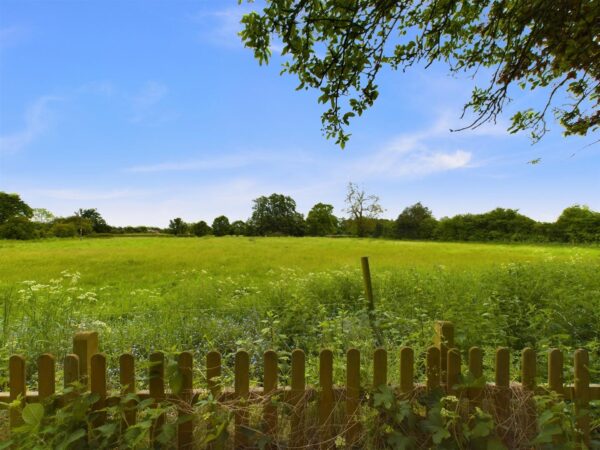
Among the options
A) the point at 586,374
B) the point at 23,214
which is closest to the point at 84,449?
the point at 586,374

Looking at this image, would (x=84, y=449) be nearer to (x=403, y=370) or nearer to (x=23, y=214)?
(x=403, y=370)

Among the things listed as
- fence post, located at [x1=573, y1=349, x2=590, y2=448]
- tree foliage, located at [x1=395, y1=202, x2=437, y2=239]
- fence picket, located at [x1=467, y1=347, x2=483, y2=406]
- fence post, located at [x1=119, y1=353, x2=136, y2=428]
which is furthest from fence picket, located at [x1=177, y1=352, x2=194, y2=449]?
tree foliage, located at [x1=395, y1=202, x2=437, y2=239]

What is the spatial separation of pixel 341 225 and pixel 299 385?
7820 centimetres

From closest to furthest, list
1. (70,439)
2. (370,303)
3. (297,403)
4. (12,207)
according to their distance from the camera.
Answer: (70,439), (297,403), (370,303), (12,207)

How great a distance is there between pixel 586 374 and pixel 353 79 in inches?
135

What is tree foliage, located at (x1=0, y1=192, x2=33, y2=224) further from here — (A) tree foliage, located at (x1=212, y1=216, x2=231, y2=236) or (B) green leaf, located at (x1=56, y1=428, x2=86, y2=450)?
(B) green leaf, located at (x1=56, y1=428, x2=86, y2=450)

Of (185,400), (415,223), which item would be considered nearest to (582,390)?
(185,400)

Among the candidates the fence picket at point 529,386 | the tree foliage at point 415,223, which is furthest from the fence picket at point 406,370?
the tree foliage at point 415,223

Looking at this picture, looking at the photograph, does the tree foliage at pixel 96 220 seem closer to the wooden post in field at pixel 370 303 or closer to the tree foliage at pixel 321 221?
the tree foliage at pixel 321 221

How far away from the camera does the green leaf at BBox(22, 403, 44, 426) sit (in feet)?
6.22

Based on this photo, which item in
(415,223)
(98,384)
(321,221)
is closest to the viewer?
(98,384)

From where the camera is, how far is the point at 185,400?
2211 mm

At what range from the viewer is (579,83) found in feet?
19.5

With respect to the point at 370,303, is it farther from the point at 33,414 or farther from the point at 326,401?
the point at 33,414
